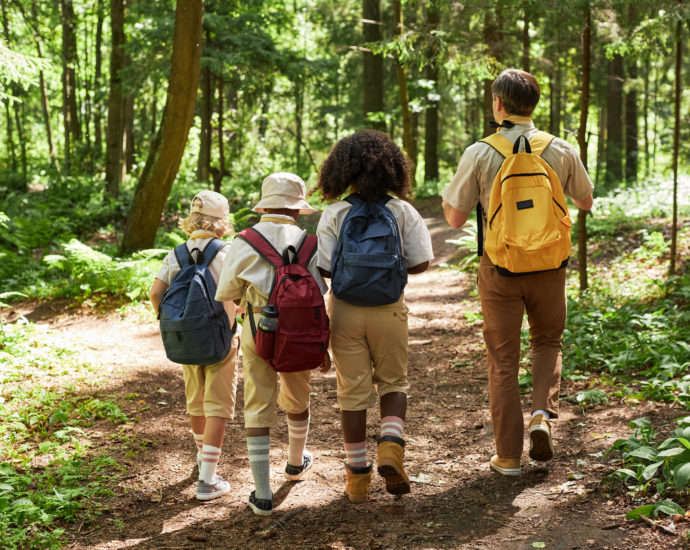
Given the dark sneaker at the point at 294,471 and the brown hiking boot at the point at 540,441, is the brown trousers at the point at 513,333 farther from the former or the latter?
the dark sneaker at the point at 294,471

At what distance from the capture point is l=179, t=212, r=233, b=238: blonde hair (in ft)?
13.8

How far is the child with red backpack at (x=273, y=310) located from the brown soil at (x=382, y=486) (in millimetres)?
425

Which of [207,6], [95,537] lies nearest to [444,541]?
[95,537]

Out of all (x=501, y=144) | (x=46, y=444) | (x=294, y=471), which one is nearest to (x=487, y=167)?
(x=501, y=144)

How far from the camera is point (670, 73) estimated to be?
34656 millimetres

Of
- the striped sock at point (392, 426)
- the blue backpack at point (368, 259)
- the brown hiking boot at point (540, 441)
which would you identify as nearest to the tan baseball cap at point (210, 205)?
the blue backpack at point (368, 259)

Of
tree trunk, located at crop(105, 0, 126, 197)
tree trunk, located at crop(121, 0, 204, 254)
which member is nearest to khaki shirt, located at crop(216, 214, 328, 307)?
tree trunk, located at crop(121, 0, 204, 254)

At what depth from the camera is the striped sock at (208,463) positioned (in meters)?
4.11

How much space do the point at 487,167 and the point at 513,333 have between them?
1.04 m

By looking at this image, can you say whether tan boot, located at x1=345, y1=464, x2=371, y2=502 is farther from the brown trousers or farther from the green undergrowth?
the green undergrowth

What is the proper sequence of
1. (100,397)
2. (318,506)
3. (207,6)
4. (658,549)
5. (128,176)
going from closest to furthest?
(658,549) → (318,506) → (100,397) → (207,6) → (128,176)

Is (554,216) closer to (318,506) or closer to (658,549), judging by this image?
(658,549)

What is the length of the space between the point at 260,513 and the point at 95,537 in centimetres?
94

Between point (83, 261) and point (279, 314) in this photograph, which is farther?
point (83, 261)
